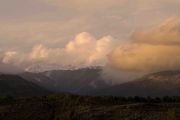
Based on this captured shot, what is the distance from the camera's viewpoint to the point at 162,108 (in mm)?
189250

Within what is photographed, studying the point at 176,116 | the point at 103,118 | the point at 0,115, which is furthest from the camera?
the point at 0,115

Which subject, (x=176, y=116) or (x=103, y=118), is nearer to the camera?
(x=176, y=116)

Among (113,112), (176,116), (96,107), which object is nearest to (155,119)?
(176,116)

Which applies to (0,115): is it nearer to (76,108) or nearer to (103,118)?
(76,108)

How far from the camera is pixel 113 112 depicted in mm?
183750

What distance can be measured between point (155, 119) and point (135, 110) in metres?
15.4

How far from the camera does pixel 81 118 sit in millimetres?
183750

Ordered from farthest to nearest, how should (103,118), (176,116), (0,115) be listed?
(0,115)
(103,118)
(176,116)

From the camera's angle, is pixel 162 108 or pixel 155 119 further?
pixel 162 108

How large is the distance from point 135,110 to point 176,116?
2376 centimetres

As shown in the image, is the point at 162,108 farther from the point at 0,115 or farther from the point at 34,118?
the point at 0,115

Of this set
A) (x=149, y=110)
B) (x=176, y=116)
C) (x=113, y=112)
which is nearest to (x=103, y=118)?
(x=113, y=112)

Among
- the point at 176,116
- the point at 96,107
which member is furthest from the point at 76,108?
the point at 176,116

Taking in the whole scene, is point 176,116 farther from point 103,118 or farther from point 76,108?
point 76,108
